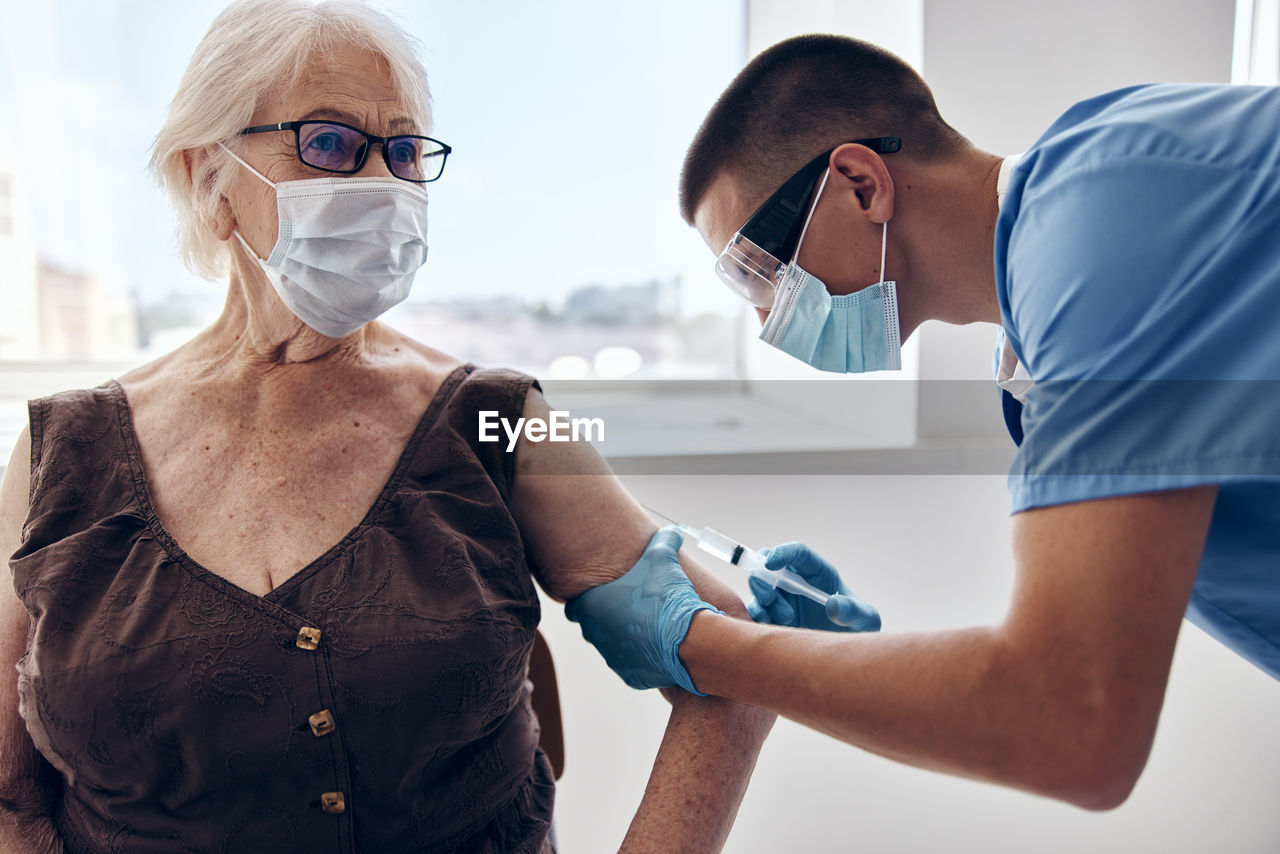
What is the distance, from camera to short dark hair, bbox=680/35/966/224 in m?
1.17

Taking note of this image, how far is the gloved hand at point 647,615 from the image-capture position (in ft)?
3.73

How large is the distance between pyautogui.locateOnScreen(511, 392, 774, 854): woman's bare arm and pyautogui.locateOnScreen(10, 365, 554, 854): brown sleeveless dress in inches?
4.4

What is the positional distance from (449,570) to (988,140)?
153cm

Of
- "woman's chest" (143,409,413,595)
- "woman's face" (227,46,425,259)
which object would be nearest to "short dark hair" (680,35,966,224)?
"woman's face" (227,46,425,259)

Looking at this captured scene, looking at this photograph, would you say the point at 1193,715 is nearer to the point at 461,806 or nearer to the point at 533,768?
the point at 533,768

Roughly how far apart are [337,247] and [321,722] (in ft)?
2.10

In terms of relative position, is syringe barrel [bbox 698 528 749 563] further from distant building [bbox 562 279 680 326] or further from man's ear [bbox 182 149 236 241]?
distant building [bbox 562 279 680 326]

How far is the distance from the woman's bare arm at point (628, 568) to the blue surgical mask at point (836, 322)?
1.14 ft

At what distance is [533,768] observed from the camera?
4.14 feet

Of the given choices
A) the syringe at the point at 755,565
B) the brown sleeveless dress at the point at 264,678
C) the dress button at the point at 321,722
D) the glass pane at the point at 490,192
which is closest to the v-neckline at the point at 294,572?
the brown sleeveless dress at the point at 264,678

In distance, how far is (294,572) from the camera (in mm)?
1088

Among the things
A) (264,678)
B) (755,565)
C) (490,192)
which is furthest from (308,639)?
(490,192)

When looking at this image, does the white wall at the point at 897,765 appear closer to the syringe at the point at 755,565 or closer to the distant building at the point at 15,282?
the syringe at the point at 755,565

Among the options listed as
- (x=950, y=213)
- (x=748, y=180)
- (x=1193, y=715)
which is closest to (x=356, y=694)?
(x=748, y=180)
